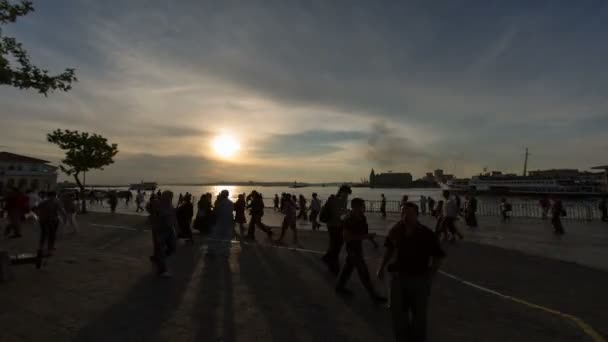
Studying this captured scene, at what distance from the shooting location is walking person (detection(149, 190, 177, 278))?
7227 millimetres

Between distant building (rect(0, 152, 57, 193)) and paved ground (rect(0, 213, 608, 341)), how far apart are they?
186 feet

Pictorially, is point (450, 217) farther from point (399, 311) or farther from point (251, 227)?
point (399, 311)

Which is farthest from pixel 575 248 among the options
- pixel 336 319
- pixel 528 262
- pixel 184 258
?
pixel 184 258

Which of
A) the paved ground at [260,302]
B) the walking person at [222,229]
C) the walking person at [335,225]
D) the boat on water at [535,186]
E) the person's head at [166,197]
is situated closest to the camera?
the paved ground at [260,302]

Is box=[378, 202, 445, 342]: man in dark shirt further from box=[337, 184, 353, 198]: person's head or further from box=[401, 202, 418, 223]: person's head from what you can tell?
box=[337, 184, 353, 198]: person's head

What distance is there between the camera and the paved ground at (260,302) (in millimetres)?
4359

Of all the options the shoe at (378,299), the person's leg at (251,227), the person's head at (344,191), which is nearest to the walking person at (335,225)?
the person's head at (344,191)

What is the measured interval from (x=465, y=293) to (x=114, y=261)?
314 inches

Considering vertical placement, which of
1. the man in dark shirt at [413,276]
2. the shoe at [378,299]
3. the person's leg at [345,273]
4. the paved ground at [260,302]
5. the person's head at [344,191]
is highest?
the person's head at [344,191]

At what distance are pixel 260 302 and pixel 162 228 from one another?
3083 millimetres

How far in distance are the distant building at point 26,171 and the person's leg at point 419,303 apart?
204 feet

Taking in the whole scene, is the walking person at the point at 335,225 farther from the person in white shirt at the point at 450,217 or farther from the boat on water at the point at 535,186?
the boat on water at the point at 535,186

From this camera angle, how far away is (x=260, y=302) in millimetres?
5613

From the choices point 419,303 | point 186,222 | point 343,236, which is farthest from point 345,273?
point 186,222
